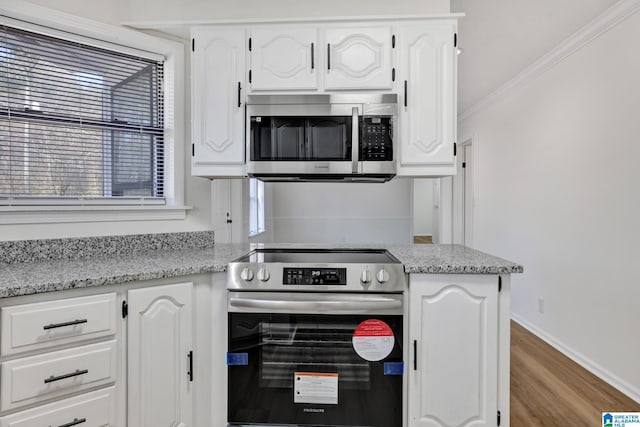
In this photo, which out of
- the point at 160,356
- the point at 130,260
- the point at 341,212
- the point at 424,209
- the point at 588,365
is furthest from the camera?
the point at 424,209

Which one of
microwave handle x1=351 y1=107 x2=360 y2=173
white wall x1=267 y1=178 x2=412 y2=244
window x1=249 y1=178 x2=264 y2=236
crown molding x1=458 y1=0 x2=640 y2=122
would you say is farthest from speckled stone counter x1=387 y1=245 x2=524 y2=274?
Answer: white wall x1=267 y1=178 x2=412 y2=244

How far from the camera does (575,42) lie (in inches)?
104

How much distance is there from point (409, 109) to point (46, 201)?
6.62ft

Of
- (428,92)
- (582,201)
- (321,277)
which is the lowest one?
(321,277)

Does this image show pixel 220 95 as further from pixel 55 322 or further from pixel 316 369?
pixel 316 369

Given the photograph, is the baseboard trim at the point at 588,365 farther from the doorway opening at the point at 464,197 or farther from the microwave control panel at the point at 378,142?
the microwave control panel at the point at 378,142

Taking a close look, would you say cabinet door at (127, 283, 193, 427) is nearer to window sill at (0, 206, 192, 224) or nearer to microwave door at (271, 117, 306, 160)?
window sill at (0, 206, 192, 224)

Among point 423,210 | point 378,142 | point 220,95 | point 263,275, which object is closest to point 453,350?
point 263,275

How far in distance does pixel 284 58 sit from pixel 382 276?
134 cm

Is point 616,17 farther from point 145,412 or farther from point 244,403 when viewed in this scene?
point 145,412

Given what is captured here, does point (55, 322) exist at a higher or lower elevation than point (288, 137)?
lower

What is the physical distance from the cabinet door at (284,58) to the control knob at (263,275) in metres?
1.05

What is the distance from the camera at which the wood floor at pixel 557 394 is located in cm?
191

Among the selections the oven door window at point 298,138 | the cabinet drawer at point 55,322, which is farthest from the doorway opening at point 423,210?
the cabinet drawer at point 55,322
